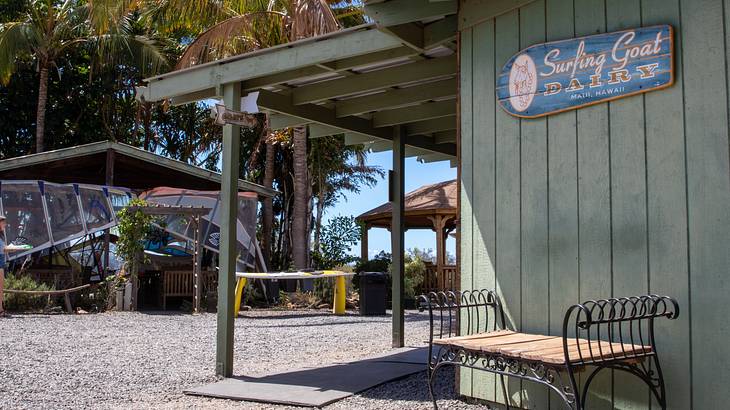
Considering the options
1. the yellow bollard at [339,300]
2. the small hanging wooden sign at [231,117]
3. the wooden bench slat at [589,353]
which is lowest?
the yellow bollard at [339,300]

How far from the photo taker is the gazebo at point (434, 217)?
18078mm

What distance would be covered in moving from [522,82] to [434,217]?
1353 centimetres

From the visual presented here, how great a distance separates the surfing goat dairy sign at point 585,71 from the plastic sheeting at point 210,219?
38.6 feet

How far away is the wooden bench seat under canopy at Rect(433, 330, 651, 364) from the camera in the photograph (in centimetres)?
373

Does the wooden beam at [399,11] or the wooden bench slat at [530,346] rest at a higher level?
the wooden beam at [399,11]

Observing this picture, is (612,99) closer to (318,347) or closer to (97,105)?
(318,347)

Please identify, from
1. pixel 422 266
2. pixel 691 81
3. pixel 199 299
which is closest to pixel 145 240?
pixel 199 299

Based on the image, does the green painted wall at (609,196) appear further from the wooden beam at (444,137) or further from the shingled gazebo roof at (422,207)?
the shingled gazebo roof at (422,207)

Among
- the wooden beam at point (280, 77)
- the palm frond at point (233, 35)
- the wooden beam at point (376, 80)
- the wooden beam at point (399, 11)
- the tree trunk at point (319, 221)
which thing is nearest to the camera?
the wooden beam at point (399, 11)

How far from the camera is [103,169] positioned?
19.2 meters

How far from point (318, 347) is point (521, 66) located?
5.48m

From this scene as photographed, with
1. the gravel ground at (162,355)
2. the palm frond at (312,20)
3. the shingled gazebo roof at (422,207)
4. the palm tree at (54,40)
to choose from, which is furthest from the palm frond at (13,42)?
the shingled gazebo roof at (422,207)

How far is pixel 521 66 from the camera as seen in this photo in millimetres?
4879

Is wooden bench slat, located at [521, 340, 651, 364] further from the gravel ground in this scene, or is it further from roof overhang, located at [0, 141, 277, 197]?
roof overhang, located at [0, 141, 277, 197]
